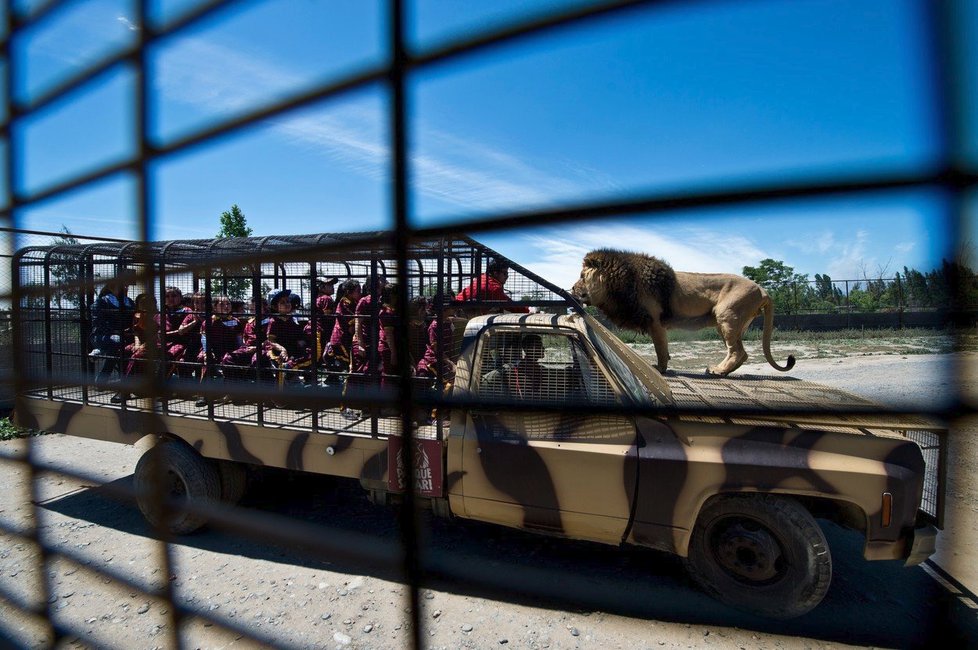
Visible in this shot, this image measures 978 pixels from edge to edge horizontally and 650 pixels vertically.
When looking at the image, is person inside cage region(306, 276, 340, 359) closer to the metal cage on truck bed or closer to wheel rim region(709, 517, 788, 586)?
the metal cage on truck bed

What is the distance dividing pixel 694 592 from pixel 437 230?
10.3 feet

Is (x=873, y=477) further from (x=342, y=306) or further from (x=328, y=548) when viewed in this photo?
(x=342, y=306)

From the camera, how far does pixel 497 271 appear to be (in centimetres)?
351

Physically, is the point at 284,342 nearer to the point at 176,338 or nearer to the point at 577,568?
the point at 176,338

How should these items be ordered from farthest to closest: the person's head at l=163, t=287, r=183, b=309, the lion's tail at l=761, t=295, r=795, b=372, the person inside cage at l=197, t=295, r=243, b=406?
the person's head at l=163, t=287, r=183, b=309
the person inside cage at l=197, t=295, r=243, b=406
the lion's tail at l=761, t=295, r=795, b=372

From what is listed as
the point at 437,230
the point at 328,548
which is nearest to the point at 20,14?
the point at 437,230

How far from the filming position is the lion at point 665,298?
1.87m

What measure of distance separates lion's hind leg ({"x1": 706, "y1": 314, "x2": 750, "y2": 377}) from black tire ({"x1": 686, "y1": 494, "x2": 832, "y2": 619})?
851mm

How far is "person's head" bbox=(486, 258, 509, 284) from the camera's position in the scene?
3.44 m

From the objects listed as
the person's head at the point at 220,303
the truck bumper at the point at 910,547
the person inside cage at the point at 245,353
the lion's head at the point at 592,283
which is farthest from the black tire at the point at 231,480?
the truck bumper at the point at 910,547

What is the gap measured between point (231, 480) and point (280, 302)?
1544 millimetres

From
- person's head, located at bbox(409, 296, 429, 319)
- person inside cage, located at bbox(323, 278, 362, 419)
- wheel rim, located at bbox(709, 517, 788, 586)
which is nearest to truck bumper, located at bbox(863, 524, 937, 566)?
wheel rim, located at bbox(709, 517, 788, 586)

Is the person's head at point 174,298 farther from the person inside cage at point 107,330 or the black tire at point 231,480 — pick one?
the black tire at point 231,480

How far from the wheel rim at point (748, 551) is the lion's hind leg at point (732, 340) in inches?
38.3
